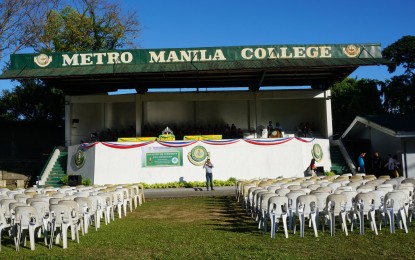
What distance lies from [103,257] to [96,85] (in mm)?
24229

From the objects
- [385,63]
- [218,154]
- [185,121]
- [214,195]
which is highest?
[385,63]

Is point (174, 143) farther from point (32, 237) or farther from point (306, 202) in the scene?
point (32, 237)

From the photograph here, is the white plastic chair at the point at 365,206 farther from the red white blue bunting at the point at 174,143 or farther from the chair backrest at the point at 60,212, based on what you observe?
the red white blue bunting at the point at 174,143

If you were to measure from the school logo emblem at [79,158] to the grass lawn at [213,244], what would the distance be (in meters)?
13.9

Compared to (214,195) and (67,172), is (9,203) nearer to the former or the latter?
(214,195)

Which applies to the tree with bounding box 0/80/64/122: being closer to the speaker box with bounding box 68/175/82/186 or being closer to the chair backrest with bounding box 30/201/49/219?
the speaker box with bounding box 68/175/82/186

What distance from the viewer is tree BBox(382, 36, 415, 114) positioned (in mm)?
36562

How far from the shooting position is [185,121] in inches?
1325

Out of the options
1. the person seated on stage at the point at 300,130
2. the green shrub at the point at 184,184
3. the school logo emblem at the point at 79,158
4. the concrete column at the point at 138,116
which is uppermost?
the concrete column at the point at 138,116

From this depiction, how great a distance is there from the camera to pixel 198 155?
942 inches

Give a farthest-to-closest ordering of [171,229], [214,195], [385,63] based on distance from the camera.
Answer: [385,63] < [214,195] < [171,229]

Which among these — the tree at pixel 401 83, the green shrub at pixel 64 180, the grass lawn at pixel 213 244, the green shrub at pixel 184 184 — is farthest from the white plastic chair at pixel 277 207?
the tree at pixel 401 83

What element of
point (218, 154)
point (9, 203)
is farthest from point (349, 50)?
point (9, 203)

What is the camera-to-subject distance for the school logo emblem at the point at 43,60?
25203 millimetres
